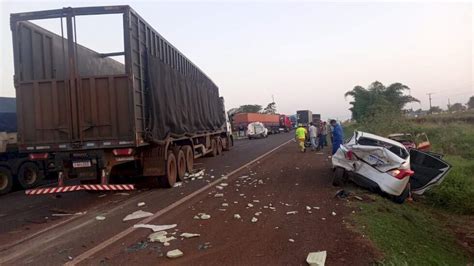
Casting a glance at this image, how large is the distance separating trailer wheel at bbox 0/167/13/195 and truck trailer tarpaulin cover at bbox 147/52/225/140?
4796 mm

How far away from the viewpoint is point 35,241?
651 centimetres

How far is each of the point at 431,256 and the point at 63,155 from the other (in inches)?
300

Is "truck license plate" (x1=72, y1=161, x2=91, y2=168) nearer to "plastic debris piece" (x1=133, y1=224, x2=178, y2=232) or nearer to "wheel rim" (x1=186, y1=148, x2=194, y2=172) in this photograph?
"plastic debris piece" (x1=133, y1=224, x2=178, y2=232)

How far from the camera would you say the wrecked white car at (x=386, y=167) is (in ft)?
31.7

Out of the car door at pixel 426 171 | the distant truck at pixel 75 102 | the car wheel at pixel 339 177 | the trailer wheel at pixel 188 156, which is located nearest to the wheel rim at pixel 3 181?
the distant truck at pixel 75 102

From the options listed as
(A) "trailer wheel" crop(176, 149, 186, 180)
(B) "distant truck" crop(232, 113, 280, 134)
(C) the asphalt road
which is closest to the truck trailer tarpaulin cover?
(A) "trailer wheel" crop(176, 149, 186, 180)

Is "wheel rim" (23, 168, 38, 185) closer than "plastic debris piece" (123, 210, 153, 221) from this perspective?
No

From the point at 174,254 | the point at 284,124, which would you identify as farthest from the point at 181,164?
the point at 284,124

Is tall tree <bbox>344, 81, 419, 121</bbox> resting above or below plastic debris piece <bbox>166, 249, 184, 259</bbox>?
above

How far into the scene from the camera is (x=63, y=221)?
7863 mm

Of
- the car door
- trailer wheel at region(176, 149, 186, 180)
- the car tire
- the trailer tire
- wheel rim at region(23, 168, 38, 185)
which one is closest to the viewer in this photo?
the car tire

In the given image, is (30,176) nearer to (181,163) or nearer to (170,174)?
(181,163)

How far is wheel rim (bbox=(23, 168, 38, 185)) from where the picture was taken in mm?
13188

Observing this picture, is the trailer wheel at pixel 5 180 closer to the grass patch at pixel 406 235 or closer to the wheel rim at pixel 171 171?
the wheel rim at pixel 171 171
